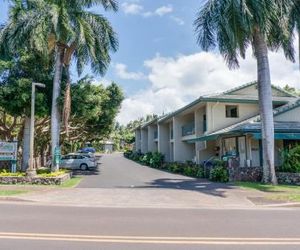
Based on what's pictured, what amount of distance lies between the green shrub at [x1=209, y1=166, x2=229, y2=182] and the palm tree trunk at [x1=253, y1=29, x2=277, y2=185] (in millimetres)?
2152

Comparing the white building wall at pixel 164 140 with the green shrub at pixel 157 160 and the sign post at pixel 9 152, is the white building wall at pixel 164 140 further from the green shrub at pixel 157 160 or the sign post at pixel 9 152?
the sign post at pixel 9 152

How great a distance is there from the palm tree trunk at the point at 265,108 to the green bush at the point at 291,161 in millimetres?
1661

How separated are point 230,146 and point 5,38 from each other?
17133mm

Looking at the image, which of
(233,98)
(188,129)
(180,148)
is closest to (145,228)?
(233,98)

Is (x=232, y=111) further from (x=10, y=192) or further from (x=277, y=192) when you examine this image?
(x=10, y=192)

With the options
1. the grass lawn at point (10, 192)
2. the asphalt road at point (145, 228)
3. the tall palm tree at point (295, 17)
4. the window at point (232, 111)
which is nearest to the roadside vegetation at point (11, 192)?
the grass lawn at point (10, 192)

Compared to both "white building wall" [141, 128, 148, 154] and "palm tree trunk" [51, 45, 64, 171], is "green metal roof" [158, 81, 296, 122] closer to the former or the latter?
"palm tree trunk" [51, 45, 64, 171]

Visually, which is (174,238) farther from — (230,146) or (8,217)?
(230,146)

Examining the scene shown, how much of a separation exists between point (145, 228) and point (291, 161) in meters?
15.0

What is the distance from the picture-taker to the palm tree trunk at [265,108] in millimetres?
19969

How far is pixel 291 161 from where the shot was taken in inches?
839

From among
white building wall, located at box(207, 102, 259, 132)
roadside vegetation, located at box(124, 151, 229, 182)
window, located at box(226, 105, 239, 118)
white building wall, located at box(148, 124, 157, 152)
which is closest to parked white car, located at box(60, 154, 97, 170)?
roadside vegetation, located at box(124, 151, 229, 182)

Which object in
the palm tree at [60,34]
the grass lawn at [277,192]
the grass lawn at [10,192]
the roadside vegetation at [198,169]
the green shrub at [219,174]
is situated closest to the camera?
the grass lawn at [277,192]

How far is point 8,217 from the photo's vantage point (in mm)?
10172
